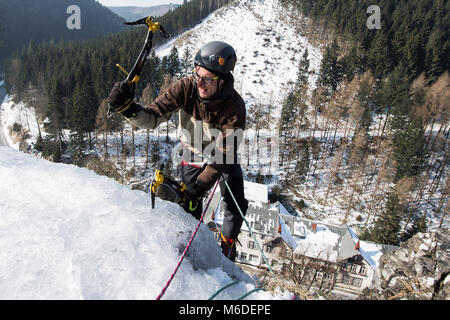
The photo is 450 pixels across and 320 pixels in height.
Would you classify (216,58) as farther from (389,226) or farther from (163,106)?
(389,226)

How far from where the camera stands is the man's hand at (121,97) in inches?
150

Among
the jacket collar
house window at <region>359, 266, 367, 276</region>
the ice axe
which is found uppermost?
the ice axe

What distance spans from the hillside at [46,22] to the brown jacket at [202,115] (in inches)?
5772

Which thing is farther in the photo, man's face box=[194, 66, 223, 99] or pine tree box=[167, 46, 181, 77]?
pine tree box=[167, 46, 181, 77]

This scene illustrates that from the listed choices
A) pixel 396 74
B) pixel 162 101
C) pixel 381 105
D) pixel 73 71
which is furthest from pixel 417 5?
pixel 162 101

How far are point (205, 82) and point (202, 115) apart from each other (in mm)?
613

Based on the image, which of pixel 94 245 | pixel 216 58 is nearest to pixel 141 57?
pixel 216 58

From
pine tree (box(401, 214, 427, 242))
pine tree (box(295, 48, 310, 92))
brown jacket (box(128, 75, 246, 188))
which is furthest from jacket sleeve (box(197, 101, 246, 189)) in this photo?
pine tree (box(295, 48, 310, 92))

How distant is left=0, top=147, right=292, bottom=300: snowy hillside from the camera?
8.19 ft

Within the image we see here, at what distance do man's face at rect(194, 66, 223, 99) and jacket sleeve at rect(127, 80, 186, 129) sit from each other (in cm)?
38

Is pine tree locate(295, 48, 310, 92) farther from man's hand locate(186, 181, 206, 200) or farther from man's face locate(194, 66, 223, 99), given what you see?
man's hand locate(186, 181, 206, 200)

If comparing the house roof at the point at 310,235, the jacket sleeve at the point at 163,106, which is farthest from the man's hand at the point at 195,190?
the house roof at the point at 310,235
